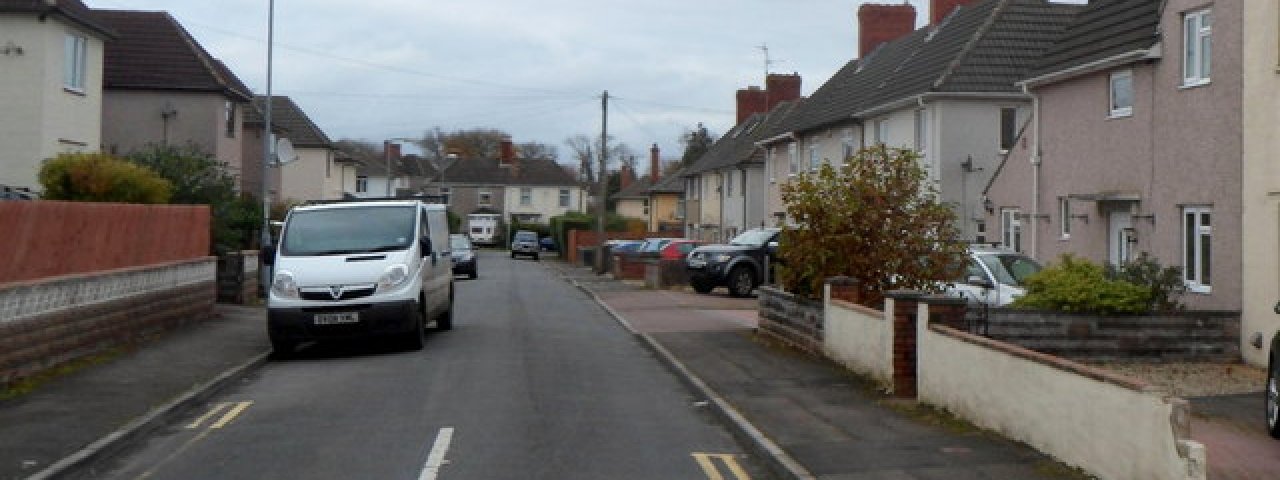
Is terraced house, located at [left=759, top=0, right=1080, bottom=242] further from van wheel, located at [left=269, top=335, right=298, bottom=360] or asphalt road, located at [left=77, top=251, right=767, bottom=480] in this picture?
van wheel, located at [left=269, top=335, right=298, bottom=360]

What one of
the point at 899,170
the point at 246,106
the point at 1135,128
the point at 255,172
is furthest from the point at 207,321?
the point at 255,172

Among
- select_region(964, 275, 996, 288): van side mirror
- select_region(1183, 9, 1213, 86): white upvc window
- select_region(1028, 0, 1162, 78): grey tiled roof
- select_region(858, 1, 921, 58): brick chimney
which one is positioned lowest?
select_region(964, 275, 996, 288): van side mirror

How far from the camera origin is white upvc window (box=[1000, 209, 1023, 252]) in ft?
81.7

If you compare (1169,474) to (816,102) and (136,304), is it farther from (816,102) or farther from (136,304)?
(816,102)

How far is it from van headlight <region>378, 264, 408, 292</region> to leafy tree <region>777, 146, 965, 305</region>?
523cm

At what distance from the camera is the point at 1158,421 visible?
7.50m

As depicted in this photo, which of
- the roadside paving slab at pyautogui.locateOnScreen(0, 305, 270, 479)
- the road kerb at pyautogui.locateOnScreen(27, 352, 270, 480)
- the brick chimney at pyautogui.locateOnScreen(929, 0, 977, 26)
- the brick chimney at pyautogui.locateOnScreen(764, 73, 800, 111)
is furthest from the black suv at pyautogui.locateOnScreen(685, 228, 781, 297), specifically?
the brick chimney at pyautogui.locateOnScreen(764, 73, 800, 111)

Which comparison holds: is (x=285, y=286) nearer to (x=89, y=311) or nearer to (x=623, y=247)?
(x=89, y=311)

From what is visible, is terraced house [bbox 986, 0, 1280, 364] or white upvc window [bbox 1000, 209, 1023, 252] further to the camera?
white upvc window [bbox 1000, 209, 1023, 252]

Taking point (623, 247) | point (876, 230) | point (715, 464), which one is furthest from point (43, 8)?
point (623, 247)

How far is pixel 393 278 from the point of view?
1730 centimetres

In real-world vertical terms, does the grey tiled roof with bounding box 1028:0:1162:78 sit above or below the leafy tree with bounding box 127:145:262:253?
above

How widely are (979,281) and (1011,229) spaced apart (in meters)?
8.27

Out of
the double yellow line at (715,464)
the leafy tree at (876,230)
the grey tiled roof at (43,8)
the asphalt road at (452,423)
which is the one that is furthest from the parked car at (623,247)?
the double yellow line at (715,464)
